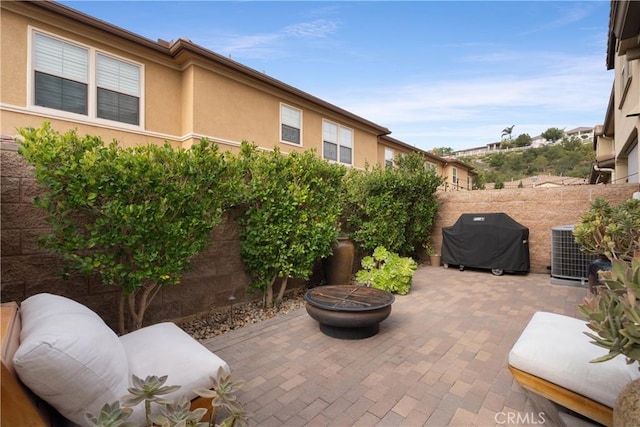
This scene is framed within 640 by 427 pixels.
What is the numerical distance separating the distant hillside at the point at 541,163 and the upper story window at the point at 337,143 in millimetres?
21785

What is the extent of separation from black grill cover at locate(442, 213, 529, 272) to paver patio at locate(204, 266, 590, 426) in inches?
91.4

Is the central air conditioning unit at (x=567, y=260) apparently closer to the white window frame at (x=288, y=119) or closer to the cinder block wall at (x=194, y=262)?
the cinder block wall at (x=194, y=262)

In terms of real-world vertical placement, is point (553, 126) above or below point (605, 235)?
above

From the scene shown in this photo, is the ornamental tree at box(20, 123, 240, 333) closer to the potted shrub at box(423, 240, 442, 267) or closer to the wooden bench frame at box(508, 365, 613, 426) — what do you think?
the wooden bench frame at box(508, 365, 613, 426)

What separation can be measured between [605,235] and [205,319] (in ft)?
17.5

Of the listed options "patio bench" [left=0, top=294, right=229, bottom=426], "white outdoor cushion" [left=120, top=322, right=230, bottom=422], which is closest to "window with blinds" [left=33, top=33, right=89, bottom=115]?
"patio bench" [left=0, top=294, right=229, bottom=426]

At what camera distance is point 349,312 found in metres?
3.31

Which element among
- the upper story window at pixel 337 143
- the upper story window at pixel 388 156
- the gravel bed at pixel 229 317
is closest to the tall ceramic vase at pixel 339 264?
the gravel bed at pixel 229 317

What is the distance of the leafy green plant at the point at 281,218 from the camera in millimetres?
4297

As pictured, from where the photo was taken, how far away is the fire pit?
3318mm

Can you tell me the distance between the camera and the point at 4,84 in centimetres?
602

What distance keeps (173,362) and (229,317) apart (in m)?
2.33

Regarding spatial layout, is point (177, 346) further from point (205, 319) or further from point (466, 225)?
point (466, 225)

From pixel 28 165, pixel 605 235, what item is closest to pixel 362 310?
pixel 605 235
